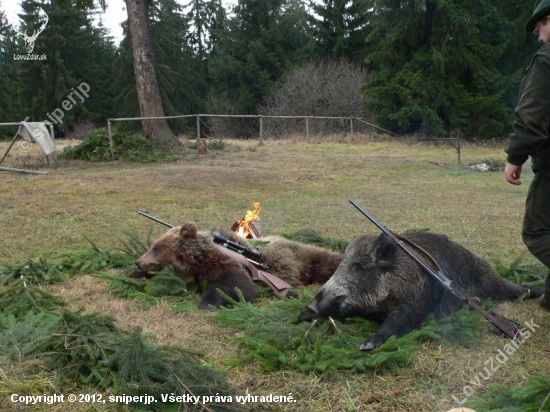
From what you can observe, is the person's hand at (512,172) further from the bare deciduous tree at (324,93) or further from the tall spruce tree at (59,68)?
the tall spruce tree at (59,68)

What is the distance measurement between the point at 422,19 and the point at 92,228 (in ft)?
69.6

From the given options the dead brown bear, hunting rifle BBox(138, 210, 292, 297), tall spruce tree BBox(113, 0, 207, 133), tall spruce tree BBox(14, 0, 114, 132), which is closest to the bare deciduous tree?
tall spruce tree BBox(113, 0, 207, 133)

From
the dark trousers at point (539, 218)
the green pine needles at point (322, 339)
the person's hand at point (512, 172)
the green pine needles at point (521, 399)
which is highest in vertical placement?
the person's hand at point (512, 172)

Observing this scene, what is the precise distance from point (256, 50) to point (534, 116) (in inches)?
1417

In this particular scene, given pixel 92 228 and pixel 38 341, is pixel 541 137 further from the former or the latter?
pixel 92 228

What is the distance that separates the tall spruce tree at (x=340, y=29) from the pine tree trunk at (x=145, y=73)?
20118mm

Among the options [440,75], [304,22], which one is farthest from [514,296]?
[304,22]

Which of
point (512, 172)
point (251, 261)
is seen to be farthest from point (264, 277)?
point (512, 172)

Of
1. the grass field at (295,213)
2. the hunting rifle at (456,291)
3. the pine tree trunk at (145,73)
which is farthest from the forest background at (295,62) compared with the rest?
the hunting rifle at (456,291)

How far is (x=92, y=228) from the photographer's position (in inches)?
339

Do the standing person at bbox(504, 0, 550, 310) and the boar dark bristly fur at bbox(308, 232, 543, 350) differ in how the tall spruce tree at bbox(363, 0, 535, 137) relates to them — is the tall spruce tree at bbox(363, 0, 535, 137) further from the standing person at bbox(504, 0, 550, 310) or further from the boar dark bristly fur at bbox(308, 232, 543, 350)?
the boar dark bristly fur at bbox(308, 232, 543, 350)

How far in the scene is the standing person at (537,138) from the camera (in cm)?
373

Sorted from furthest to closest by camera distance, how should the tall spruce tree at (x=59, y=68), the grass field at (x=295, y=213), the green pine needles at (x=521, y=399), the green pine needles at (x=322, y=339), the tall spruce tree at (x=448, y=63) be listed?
the tall spruce tree at (x=59, y=68) < the tall spruce tree at (x=448, y=63) < the green pine needles at (x=322, y=339) < the grass field at (x=295, y=213) < the green pine needles at (x=521, y=399)

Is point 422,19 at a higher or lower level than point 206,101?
higher
